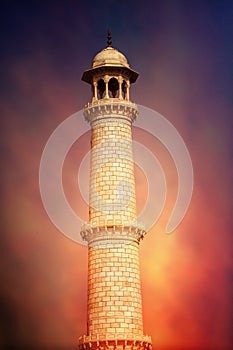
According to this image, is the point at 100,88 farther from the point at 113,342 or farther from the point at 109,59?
the point at 113,342

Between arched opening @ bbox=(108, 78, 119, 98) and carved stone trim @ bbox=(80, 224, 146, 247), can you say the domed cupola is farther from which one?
carved stone trim @ bbox=(80, 224, 146, 247)

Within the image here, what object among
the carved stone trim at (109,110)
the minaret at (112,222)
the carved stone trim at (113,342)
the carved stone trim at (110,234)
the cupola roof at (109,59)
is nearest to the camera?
the carved stone trim at (113,342)

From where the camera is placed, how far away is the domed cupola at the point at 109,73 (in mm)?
39844

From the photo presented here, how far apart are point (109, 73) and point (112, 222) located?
1047cm

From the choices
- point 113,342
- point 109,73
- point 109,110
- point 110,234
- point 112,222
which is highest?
point 109,73

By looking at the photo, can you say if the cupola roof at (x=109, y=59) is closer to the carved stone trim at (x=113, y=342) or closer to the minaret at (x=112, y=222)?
the minaret at (x=112, y=222)

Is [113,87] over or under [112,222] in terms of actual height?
over

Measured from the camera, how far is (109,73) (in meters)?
40.0

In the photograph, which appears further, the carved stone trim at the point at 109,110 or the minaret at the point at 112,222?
the carved stone trim at the point at 109,110

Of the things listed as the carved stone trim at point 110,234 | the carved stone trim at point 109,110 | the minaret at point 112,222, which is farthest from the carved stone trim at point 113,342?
the carved stone trim at point 109,110

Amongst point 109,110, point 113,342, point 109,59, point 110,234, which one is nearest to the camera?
point 113,342

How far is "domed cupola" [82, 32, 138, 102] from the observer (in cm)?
3984

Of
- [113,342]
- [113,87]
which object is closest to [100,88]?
[113,87]

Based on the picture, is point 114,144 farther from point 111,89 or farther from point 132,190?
point 111,89
